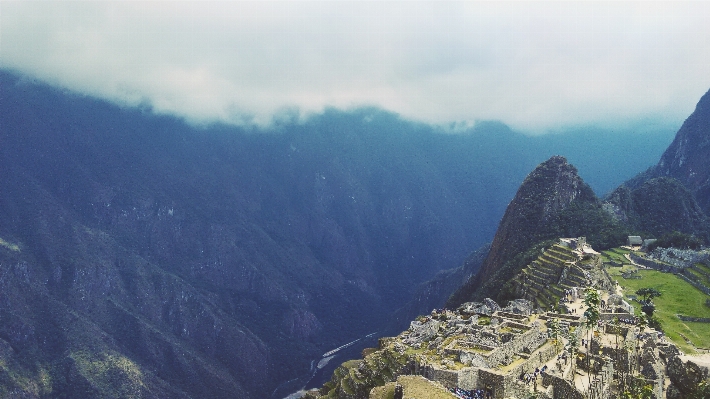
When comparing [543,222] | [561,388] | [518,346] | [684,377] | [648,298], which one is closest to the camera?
[561,388]

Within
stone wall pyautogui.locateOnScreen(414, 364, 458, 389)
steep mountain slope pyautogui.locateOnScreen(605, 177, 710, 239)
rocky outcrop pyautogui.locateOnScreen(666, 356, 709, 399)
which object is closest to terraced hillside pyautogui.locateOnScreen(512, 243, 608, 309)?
rocky outcrop pyautogui.locateOnScreen(666, 356, 709, 399)

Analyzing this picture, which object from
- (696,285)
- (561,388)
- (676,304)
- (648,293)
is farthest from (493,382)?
(696,285)

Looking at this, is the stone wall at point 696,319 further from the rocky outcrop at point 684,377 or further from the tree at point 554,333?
the rocky outcrop at point 684,377

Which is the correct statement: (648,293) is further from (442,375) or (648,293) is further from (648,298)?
(442,375)

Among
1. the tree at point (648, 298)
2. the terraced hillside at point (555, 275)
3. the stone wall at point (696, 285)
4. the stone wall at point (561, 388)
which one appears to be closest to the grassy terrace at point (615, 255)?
the terraced hillside at point (555, 275)

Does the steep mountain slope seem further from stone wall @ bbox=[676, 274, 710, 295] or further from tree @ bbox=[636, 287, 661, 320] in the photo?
tree @ bbox=[636, 287, 661, 320]
